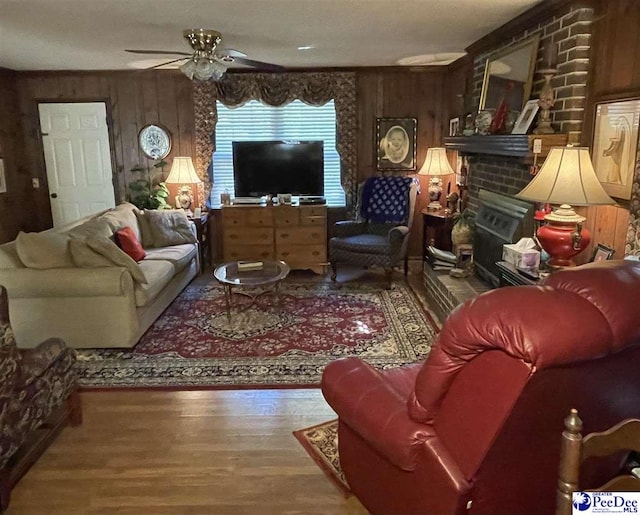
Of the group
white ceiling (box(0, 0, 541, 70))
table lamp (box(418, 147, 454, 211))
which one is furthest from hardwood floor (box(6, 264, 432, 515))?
table lamp (box(418, 147, 454, 211))

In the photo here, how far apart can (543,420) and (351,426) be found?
76cm

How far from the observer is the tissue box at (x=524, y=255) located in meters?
3.15

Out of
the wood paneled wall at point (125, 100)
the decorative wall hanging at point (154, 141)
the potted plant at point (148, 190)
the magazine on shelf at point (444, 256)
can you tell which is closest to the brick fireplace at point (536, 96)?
the magazine on shelf at point (444, 256)

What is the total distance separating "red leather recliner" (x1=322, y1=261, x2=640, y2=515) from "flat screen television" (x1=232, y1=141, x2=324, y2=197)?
4406mm

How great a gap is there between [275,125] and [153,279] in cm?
279

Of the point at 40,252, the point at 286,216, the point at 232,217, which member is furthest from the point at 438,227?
the point at 40,252

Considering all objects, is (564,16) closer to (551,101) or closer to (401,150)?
(551,101)

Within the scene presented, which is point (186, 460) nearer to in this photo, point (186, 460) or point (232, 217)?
point (186, 460)

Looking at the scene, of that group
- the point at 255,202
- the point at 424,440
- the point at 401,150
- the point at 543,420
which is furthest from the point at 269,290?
the point at 543,420

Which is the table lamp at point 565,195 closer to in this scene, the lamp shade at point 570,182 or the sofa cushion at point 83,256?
the lamp shade at point 570,182

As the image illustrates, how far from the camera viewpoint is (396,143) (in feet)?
20.1

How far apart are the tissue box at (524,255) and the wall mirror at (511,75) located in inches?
44.7

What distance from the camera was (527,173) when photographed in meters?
3.71

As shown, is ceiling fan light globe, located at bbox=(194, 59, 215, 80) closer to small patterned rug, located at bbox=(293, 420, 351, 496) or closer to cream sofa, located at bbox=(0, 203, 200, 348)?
cream sofa, located at bbox=(0, 203, 200, 348)
